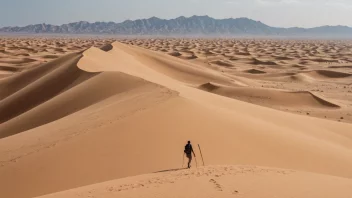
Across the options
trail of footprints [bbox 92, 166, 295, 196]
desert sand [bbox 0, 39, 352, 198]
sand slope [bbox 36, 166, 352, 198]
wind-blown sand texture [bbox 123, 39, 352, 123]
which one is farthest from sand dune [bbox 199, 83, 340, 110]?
sand slope [bbox 36, 166, 352, 198]

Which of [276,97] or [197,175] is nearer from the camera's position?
[197,175]

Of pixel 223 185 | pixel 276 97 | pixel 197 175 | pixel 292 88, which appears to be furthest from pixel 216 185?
pixel 292 88

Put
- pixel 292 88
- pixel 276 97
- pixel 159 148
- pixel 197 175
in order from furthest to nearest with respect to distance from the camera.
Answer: pixel 292 88 < pixel 276 97 < pixel 159 148 < pixel 197 175

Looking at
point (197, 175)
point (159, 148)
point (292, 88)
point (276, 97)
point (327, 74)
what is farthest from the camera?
point (327, 74)

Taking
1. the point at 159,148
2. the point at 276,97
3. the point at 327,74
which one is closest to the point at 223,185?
the point at 159,148

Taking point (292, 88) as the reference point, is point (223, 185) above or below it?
above

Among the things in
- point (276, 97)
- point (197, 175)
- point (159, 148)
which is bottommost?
point (276, 97)

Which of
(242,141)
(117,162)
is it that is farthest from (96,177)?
(242,141)

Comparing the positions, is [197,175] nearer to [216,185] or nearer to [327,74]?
[216,185]

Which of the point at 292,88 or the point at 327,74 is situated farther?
the point at 327,74

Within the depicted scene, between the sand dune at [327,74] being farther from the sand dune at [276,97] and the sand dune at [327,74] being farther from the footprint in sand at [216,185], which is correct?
the footprint in sand at [216,185]

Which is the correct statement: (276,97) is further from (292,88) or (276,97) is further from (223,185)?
(223,185)

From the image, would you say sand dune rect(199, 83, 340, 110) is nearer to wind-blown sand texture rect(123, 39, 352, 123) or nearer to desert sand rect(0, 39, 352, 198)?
wind-blown sand texture rect(123, 39, 352, 123)

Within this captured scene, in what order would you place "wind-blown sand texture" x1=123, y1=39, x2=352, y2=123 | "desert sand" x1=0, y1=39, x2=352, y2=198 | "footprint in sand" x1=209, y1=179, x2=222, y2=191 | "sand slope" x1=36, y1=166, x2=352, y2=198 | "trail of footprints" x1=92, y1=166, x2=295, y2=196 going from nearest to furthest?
"sand slope" x1=36, y1=166, x2=352, y2=198, "footprint in sand" x1=209, y1=179, x2=222, y2=191, "trail of footprints" x1=92, y1=166, x2=295, y2=196, "desert sand" x1=0, y1=39, x2=352, y2=198, "wind-blown sand texture" x1=123, y1=39, x2=352, y2=123
